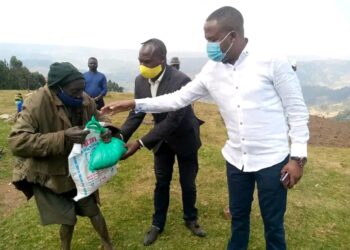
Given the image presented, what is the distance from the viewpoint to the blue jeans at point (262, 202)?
3.40 m

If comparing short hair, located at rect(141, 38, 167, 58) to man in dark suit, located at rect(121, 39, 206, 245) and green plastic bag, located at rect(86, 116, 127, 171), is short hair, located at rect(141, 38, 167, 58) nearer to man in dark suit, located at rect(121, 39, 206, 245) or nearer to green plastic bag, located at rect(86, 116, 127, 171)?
man in dark suit, located at rect(121, 39, 206, 245)

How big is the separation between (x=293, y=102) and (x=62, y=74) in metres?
2.14

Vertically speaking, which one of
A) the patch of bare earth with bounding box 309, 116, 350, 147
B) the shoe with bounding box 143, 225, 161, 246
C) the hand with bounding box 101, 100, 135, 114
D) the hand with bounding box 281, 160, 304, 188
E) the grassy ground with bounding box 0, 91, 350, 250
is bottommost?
the patch of bare earth with bounding box 309, 116, 350, 147

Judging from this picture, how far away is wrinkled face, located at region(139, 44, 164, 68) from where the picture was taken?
439 centimetres

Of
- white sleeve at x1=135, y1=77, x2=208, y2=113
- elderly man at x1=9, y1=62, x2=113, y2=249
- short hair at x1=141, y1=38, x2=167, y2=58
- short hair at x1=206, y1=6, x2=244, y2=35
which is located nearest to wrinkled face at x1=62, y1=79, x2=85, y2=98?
elderly man at x1=9, y1=62, x2=113, y2=249

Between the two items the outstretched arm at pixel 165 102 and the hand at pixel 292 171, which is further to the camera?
the outstretched arm at pixel 165 102

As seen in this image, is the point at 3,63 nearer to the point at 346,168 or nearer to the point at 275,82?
the point at 346,168

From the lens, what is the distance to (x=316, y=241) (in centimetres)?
565

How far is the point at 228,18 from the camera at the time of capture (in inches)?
125

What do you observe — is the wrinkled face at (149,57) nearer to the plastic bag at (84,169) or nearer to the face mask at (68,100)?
the face mask at (68,100)

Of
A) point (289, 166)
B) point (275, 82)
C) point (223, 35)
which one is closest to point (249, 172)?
point (289, 166)

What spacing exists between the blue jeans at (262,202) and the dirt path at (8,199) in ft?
14.9

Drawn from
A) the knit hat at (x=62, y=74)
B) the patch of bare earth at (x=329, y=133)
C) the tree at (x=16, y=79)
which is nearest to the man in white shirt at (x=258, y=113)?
the knit hat at (x=62, y=74)

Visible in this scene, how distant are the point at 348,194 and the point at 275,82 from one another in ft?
19.0
